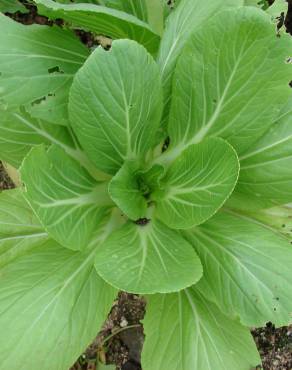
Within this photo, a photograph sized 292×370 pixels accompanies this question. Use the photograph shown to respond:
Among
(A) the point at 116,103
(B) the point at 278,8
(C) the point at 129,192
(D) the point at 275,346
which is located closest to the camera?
(A) the point at 116,103

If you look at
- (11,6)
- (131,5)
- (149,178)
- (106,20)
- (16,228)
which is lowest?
(16,228)

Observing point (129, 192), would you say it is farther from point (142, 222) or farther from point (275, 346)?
point (275, 346)

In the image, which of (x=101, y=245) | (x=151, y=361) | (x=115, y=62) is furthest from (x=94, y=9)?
(x=151, y=361)

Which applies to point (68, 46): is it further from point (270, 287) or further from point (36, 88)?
point (270, 287)

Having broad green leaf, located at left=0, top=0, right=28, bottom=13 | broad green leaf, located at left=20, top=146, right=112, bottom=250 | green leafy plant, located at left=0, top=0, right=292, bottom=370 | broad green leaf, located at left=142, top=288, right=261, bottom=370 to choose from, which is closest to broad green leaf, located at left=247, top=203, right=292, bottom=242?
green leafy plant, located at left=0, top=0, right=292, bottom=370

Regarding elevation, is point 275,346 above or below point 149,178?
below

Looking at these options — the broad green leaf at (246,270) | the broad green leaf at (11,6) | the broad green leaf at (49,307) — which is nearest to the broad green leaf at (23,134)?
the broad green leaf at (49,307)

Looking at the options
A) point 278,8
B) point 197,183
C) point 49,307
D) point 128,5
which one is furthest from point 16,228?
point 278,8
